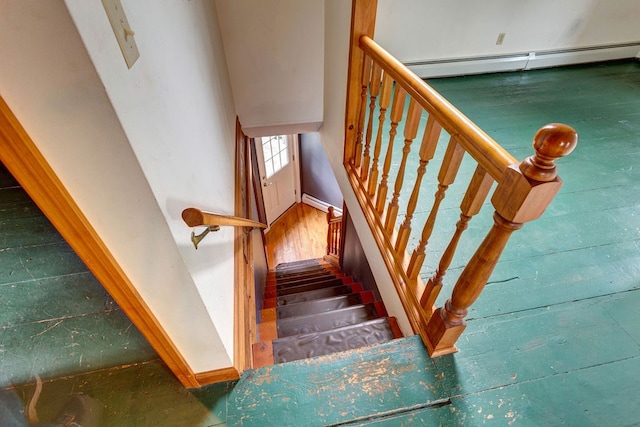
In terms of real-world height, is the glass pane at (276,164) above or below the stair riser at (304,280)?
above

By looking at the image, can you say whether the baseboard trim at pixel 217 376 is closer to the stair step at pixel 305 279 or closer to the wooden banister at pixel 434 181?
the wooden banister at pixel 434 181

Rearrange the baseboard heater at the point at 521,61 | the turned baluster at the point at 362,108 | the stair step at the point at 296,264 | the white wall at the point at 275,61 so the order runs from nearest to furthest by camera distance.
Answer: the turned baluster at the point at 362,108
the white wall at the point at 275,61
the baseboard heater at the point at 521,61
the stair step at the point at 296,264

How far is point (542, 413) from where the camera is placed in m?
1.01

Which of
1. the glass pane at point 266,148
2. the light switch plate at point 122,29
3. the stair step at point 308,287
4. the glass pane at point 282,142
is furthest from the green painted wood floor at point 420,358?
the glass pane at point 282,142

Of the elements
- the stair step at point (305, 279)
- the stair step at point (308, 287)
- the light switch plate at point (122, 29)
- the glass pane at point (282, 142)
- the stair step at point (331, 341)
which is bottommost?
the stair step at point (305, 279)

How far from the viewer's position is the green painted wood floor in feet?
3.42

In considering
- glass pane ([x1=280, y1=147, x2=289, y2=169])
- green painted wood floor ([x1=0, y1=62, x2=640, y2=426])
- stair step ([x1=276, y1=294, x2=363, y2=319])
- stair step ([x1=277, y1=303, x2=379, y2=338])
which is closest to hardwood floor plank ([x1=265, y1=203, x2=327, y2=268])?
glass pane ([x1=280, y1=147, x2=289, y2=169])

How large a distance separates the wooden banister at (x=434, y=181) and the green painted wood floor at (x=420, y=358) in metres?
0.20

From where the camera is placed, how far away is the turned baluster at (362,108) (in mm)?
1493

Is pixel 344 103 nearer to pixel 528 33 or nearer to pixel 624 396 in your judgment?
pixel 624 396

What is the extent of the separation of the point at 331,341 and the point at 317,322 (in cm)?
48

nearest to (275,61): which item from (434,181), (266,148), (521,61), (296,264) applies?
(434,181)

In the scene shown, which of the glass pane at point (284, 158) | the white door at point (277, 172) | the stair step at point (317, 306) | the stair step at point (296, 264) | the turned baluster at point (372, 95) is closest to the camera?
the turned baluster at point (372, 95)

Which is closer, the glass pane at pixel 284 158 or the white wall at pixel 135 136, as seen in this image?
the white wall at pixel 135 136
